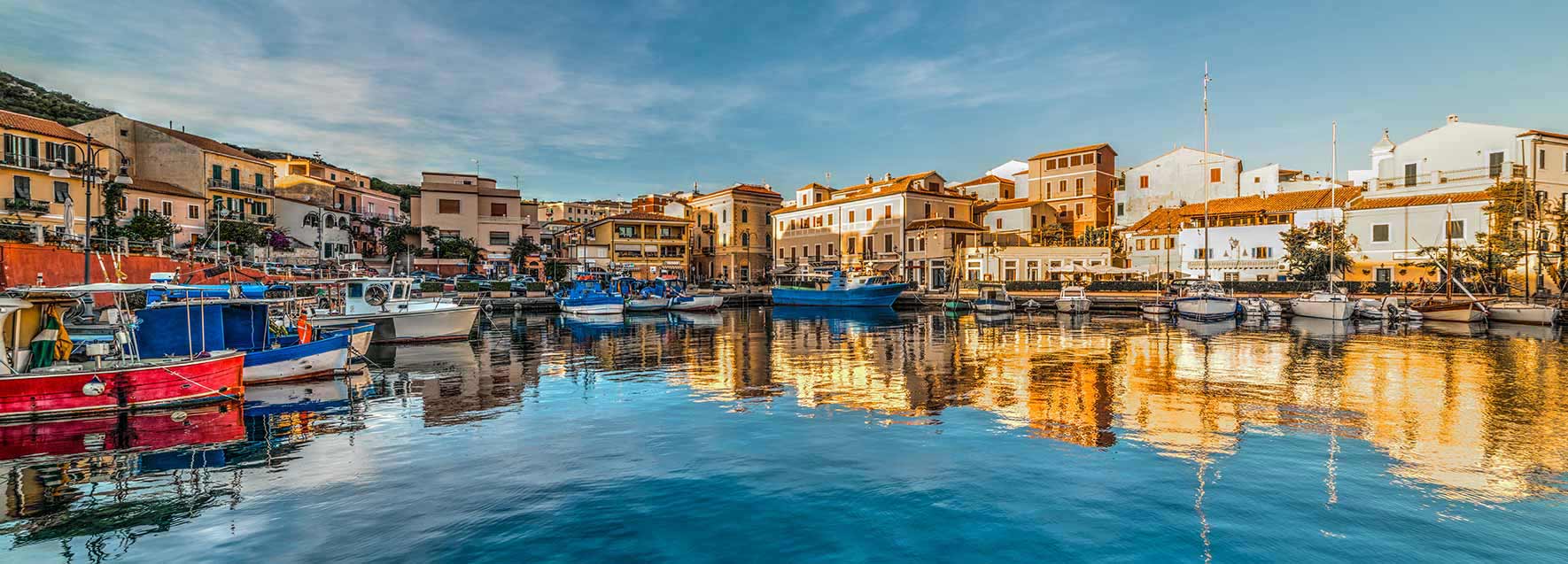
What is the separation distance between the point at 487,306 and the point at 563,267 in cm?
2537

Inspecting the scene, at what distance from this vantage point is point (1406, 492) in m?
8.33

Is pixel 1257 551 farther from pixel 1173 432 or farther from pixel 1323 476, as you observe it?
pixel 1173 432

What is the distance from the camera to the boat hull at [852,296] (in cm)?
5103

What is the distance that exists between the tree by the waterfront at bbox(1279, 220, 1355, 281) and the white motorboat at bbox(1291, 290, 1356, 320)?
6.52m

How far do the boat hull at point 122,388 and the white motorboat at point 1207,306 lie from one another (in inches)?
1588

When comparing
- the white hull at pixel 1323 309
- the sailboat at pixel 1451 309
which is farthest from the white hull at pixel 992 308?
the sailboat at pixel 1451 309

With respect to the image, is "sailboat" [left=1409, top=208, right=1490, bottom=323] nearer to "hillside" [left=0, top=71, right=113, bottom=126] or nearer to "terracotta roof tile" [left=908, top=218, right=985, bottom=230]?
"terracotta roof tile" [left=908, top=218, right=985, bottom=230]

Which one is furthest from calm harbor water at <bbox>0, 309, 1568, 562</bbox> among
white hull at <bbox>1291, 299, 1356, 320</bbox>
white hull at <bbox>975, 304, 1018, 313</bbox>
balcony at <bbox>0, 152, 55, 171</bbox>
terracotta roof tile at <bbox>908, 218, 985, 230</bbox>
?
terracotta roof tile at <bbox>908, 218, 985, 230</bbox>

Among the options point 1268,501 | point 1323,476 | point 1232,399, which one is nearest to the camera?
point 1268,501

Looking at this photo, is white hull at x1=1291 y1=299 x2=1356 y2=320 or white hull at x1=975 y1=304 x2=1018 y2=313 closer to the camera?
white hull at x1=1291 y1=299 x2=1356 y2=320

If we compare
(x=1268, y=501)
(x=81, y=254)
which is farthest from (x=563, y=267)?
(x=1268, y=501)

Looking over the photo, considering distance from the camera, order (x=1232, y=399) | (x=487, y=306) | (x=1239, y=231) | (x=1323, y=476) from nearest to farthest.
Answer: (x=1323, y=476)
(x=1232, y=399)
(x=487, y=306)
(x=1239, y=231)

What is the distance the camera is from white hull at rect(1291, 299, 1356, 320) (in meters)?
35.1

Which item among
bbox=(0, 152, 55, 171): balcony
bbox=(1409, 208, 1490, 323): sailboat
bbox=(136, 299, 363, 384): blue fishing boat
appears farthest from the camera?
bbox=(0, 152, 55, 171): balcony
